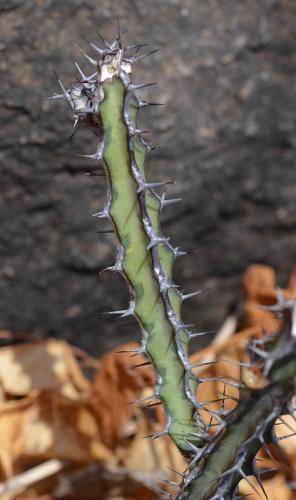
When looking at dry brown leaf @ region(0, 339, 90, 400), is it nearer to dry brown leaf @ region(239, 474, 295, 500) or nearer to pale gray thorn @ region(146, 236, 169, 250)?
dry brown leaf @ region(239, 474, 295, 500)

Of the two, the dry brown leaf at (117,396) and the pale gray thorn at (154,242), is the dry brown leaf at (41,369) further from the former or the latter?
the pale gray thorn at (154,242)

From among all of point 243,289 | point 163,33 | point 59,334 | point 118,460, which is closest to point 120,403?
point 118,460

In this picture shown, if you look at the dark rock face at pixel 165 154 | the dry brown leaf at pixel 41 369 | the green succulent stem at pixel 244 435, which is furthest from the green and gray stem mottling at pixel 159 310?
the dry brown leaf at pixel 41 369

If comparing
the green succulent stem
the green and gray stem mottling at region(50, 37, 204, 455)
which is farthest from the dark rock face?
the green succulent stem

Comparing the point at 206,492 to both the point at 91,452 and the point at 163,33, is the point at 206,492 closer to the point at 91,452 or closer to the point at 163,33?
the point at 91,452

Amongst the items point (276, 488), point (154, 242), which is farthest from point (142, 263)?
point (276, 488)

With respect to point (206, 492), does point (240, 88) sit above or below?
above

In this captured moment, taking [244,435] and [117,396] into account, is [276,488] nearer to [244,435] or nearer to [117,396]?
[117,396]
